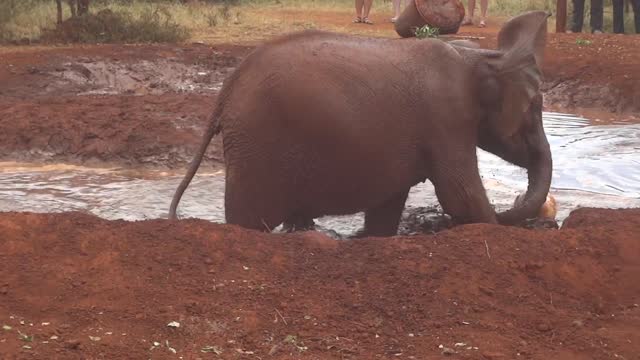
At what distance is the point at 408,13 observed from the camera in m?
18.4

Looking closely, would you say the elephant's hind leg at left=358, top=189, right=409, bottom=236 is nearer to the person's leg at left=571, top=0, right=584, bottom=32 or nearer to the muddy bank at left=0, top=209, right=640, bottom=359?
the muddy bank at left=0, top=209, right=640, bottom=359

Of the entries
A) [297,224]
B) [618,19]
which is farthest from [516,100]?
[618,19]

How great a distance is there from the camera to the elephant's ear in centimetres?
712

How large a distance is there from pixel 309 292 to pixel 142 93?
9.98m

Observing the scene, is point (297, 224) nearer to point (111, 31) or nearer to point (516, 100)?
point (516, 100)

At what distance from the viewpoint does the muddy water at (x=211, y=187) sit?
28.7 feet

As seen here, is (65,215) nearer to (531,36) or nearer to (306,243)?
(306,243)

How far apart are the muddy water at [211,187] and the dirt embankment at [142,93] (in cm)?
42

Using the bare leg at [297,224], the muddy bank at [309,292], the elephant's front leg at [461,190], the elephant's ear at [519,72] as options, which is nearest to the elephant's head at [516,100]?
the elephant's ear at [519,72]

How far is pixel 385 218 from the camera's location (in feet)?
24.5

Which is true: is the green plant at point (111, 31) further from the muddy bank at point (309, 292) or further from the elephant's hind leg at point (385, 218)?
the muddy bank at point (309, 292)

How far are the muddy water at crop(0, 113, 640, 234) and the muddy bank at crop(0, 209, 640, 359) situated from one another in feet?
10.5

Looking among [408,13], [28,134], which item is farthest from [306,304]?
[408,13]

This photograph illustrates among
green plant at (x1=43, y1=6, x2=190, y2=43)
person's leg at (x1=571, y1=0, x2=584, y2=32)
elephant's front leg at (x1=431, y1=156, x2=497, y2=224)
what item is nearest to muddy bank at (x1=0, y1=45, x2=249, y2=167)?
green plant at (x1=43, y1=6, x2=190, y2=43)
